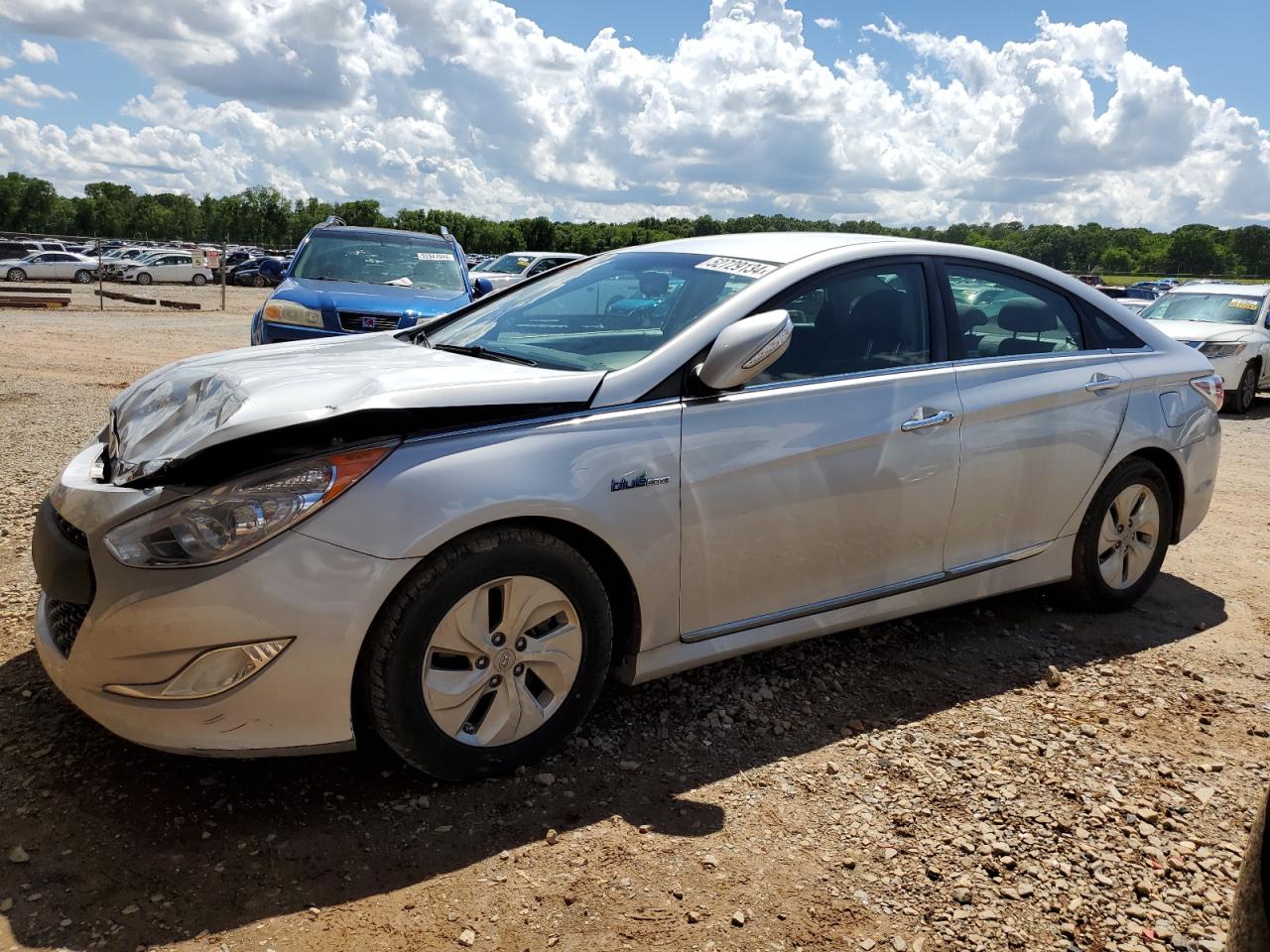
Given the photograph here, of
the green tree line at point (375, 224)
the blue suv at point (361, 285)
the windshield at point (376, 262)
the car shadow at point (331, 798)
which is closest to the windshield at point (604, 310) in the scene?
the car shadow at point (331, 798)

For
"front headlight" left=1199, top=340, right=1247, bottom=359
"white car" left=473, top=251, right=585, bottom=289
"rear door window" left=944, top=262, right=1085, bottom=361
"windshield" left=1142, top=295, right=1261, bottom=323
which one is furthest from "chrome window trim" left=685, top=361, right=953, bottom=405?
"white car" left=473, top=251, right=585, bottom=289

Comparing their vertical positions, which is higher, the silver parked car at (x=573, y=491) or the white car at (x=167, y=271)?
the white car at (x=167, y=271)

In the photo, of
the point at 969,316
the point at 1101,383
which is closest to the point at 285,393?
the point at 969,316

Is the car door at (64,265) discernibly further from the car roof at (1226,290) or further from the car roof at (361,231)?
the car roof at (1226,290)

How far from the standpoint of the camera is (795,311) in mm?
3631

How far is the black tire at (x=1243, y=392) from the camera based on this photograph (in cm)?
1374

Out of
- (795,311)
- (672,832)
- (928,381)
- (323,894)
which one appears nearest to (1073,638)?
(928,381)

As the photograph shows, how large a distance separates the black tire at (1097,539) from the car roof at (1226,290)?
12019 mm

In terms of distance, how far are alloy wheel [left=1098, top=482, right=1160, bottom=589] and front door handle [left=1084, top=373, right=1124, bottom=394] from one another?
0.49 m

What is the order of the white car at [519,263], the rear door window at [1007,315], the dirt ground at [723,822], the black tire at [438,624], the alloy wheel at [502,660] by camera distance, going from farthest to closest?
the white car at [519,263] → the rear door window at [1007,315] → the alloy wheel at [502,660] → the black tire at [438,624] → the dirt ground at [723,822]

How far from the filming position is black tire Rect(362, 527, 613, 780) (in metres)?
2.76

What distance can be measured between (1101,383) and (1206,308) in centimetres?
1236

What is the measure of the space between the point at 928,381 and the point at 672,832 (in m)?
1.94

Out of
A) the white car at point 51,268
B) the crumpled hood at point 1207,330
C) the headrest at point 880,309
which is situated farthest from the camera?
the white car at point 51,268
